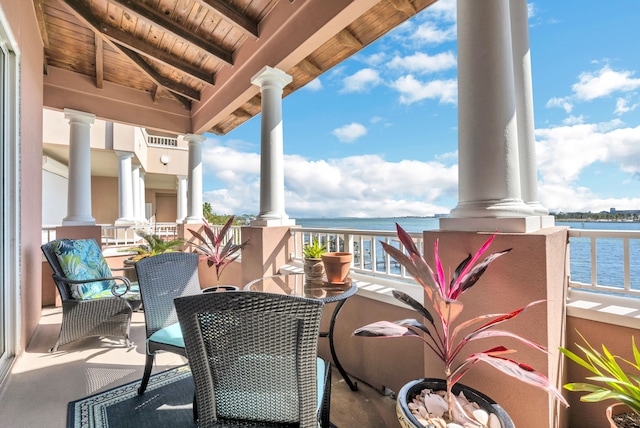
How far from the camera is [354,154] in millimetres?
24484

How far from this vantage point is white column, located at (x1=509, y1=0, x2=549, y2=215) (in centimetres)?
188

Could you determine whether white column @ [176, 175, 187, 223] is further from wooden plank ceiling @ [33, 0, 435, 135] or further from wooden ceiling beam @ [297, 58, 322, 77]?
wooden ceiling beam @ [297, 58, 322, 77]

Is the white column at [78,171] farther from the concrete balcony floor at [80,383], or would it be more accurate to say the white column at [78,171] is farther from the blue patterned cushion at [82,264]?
the concrete balcony floor at [80,383]

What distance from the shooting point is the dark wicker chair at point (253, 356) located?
103 centimetres

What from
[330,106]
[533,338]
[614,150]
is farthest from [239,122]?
[330,106]

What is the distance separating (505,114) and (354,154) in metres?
23.5

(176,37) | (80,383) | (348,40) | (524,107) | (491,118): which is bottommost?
(80,383)

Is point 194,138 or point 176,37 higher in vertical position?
point 176,37

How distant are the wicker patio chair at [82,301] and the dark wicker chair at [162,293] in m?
0.96

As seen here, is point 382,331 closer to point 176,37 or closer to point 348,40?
point 348,40

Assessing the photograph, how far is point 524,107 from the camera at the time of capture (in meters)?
1.88

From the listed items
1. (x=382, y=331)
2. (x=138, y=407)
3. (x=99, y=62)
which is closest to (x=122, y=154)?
(x=99, y=62)

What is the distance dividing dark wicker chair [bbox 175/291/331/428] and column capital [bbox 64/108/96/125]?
16.4 feet

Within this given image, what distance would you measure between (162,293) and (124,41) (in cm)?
326
